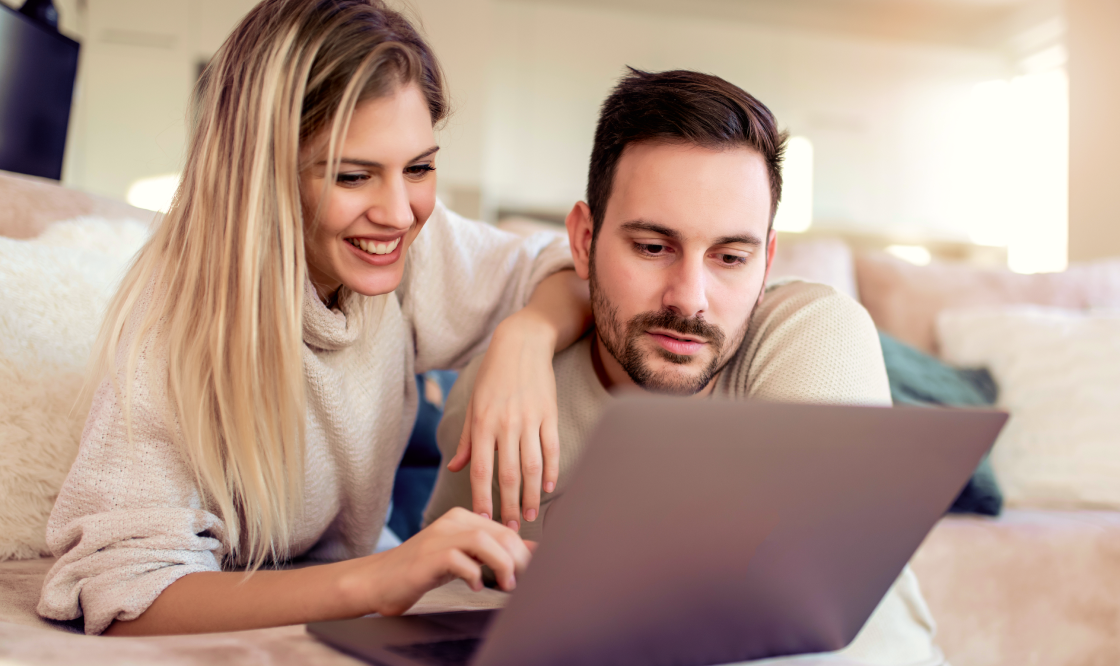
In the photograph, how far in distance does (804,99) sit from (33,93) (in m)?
3.96

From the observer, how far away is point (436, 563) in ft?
1.87

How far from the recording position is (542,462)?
798 millimetres

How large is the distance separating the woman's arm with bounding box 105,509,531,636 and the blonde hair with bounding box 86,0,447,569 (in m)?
0.07

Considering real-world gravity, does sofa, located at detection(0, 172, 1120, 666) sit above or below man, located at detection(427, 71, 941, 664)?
below

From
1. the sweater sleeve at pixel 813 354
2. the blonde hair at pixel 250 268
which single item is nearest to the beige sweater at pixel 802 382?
the sweater sleeve at pixel 813 354

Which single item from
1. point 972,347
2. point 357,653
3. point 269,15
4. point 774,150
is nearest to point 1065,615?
point 972,347

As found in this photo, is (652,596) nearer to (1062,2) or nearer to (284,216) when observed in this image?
(284,216)

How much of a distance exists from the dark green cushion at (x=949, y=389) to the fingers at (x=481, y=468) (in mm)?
964

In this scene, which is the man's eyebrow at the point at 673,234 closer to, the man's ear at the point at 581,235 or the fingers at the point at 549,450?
the man's ear at the point at 581,235

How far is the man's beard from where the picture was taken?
902 mm

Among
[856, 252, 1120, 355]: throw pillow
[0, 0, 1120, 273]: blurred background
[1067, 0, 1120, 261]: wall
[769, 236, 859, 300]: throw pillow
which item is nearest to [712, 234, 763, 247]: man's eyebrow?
[769, 236, 859, 300]: throw pillow

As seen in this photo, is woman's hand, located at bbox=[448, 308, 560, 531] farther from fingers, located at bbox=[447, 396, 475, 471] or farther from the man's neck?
the man's neck

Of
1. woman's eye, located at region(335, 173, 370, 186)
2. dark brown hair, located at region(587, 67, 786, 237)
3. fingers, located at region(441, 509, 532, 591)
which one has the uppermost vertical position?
dark brown hair, located at region(587, 67, 786, 237)

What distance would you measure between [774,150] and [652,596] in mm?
652
